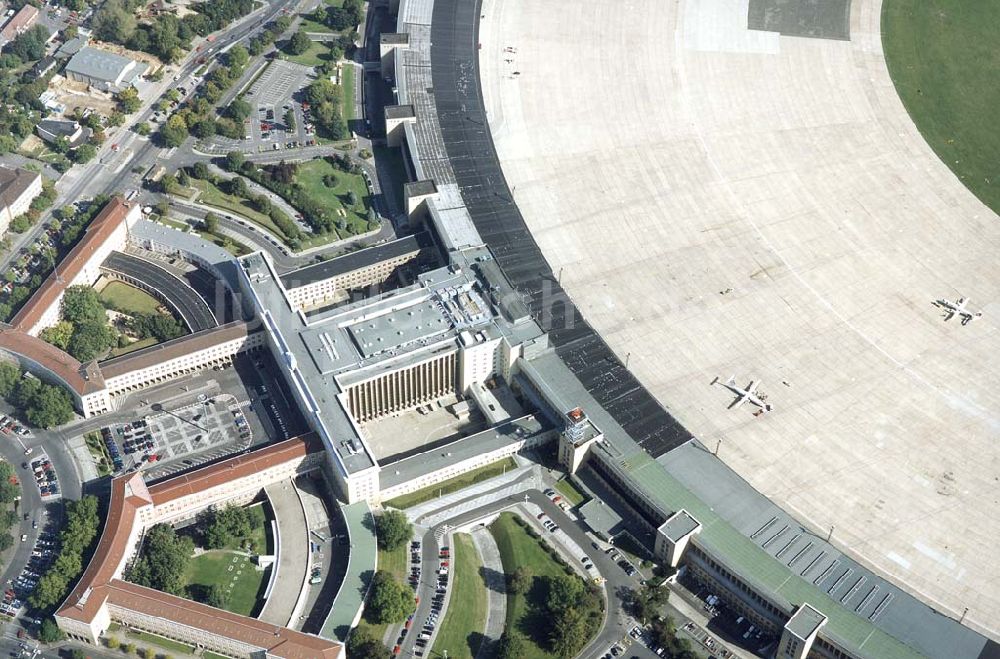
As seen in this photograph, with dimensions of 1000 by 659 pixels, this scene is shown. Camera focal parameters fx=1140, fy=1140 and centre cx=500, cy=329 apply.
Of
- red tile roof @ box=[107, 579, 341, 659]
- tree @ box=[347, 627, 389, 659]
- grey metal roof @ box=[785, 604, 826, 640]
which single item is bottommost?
red tile roof @ box=[107, 579, 341, 659]

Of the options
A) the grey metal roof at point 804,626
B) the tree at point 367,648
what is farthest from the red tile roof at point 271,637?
the grey metal roof at point 804,626

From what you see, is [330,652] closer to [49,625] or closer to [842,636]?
[49,625]

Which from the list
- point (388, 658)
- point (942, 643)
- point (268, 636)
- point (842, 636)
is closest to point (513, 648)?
point (388, 658)

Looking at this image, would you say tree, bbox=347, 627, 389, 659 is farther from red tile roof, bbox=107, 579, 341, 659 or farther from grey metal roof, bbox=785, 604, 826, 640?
grey metal roof, bbox=785, 604, 826, 640

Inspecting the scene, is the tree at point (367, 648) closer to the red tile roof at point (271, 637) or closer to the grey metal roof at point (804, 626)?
the red tile roof at point (271, 637)

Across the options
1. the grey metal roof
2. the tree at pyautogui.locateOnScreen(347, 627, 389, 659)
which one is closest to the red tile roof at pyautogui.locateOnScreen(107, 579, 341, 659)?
the tree at pyautogui.locateOnScreen(347, 627, 389, 659)

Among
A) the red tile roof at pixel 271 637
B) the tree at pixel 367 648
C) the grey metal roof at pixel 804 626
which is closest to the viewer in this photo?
the red tile roof at pixel 271 637

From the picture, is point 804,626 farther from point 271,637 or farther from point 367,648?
point 271,637

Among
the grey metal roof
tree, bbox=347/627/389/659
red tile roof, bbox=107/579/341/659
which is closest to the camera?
red tile roof, bbox=107/579/341/659

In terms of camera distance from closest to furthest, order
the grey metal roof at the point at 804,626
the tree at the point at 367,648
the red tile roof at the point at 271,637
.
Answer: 1. the red tile roof at the point at 271,637
2. the grey metal roof at the point at 804,626
3. the tree at the point at 367,648

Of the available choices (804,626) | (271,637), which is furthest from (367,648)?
(804,626)

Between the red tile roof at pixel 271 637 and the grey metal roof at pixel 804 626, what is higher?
the grey metal roof at pixel 804 626
